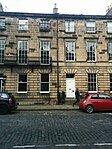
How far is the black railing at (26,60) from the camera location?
2472 centimetres

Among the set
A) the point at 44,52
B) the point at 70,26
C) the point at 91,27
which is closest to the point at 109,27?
the point at 91,27

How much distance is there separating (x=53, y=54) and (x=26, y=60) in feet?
10.7

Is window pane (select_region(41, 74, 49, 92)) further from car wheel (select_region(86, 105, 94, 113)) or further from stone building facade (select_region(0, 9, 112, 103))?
car wheel (select_region(86, 105, 94, 113))

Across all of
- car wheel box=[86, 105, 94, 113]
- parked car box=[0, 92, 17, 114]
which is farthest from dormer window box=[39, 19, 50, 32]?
car wheel box=[86, 105, 94, 113]

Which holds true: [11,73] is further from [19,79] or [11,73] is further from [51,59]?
[51,59]

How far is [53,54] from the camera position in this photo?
25.4 metres

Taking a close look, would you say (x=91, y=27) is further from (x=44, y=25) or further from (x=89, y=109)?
(x=89, y=109)

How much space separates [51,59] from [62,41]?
102 inches

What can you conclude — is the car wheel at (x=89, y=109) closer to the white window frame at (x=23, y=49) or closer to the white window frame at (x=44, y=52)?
the white window frame at (x=44, y=52)

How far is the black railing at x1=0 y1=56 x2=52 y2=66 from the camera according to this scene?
81.1 feet

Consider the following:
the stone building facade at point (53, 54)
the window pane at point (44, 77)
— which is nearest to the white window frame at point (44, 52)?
the stone building facade at point (53, 54)

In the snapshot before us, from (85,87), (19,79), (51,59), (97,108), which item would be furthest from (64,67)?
(97,108)

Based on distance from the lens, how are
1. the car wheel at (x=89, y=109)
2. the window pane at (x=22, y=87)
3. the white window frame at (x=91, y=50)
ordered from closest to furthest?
the car wheel at (x=89, y=109) < the window pane at (x=22, y=87) < the white window frame at (x=91, y=50)

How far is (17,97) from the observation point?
24500 mm
